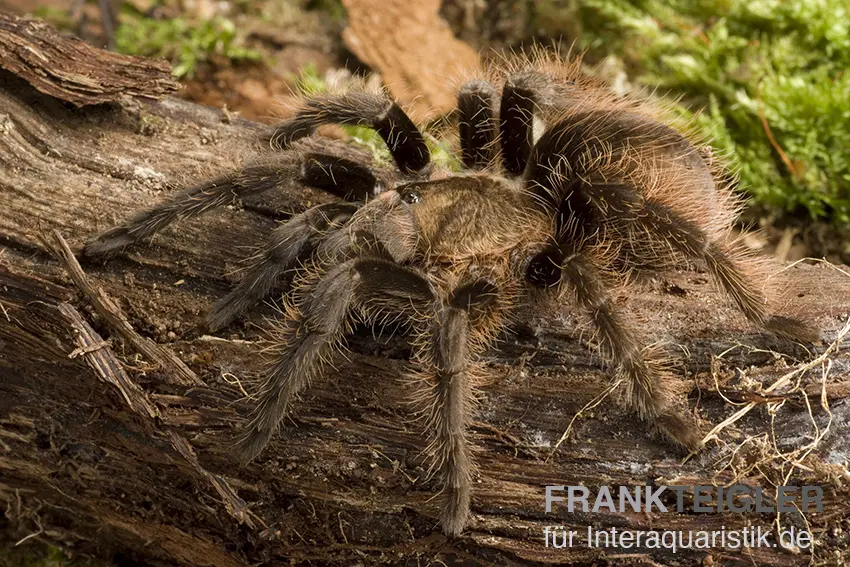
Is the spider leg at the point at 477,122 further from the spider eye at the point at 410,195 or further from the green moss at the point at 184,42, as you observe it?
the green moss at the point at 184,42

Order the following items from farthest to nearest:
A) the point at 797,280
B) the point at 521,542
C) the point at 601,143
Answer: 1. the point at 797,280
2. the point at 601,143
3. the point at 521,542

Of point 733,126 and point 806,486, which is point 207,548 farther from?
point 733,126

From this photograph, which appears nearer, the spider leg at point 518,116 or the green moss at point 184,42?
the spider leg at point 518,116

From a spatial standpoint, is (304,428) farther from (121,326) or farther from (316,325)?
(121,326)

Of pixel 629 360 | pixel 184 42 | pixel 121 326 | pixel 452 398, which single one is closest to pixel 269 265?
pixel 121 326

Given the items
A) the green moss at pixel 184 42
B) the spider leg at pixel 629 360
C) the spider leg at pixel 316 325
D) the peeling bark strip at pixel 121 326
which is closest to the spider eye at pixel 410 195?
the spider leg at pixel 316 325

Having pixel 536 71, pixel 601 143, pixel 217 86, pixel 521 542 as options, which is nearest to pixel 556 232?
pixel 601 143

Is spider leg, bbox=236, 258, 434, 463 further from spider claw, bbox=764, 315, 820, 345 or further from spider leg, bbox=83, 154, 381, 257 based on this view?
spider claw, bbox=764, 315, 820, 345
